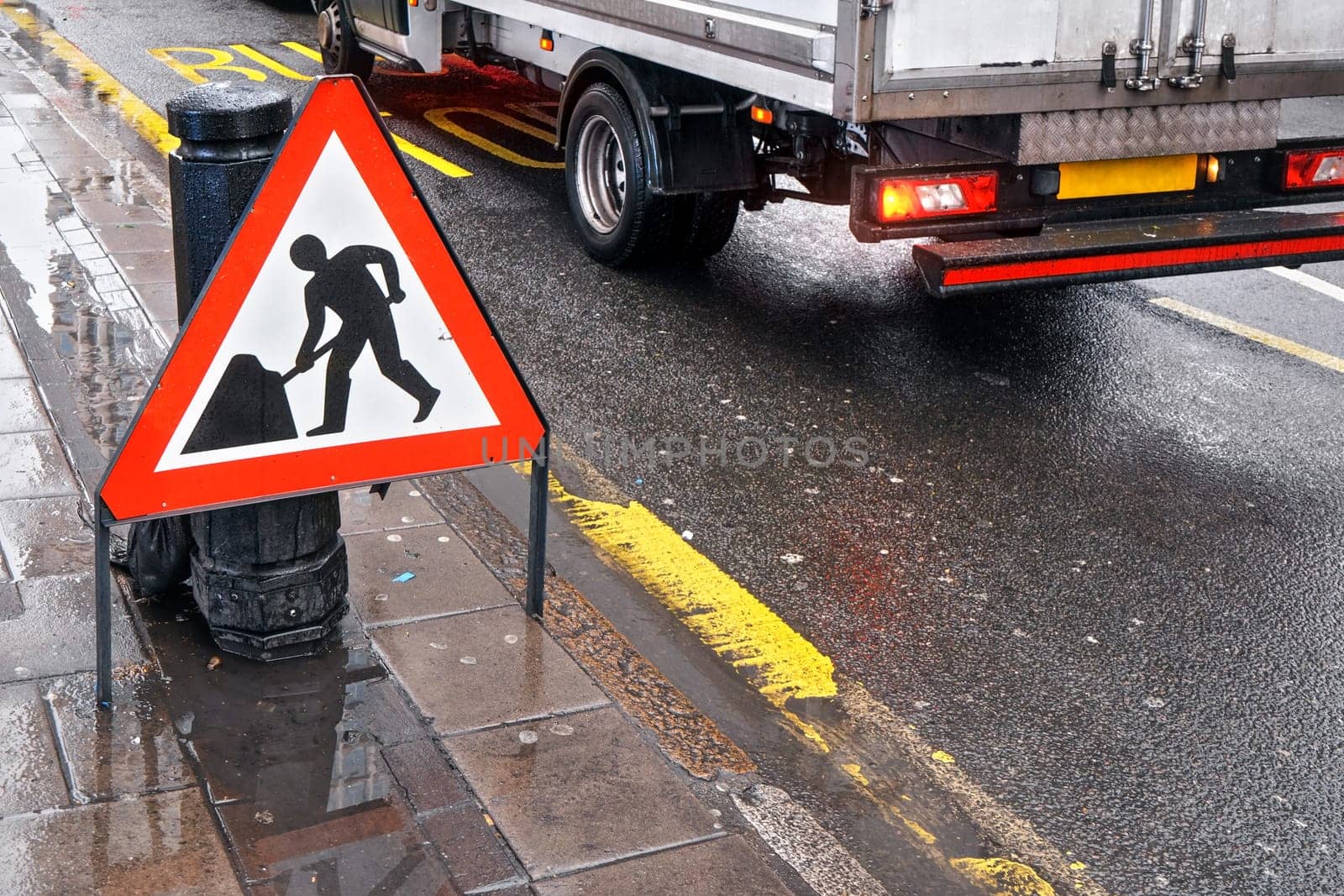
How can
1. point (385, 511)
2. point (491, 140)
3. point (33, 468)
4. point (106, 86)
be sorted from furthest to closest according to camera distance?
point (106, 86) < point (491, 140) < point (33, 468) < point (385, 511)

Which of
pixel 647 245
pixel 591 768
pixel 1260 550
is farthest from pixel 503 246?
pixel 591 768

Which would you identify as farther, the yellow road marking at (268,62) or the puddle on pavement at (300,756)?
the yellow road marking at (268,62)

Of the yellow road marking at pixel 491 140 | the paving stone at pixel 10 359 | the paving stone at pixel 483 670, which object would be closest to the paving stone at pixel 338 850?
the paving stone at pixel 483 670

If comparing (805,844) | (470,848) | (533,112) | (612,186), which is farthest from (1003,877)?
(533,112)

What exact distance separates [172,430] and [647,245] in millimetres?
4449

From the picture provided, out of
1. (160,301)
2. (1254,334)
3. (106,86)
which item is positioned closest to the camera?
(160,301)

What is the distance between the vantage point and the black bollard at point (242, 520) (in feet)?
11.3

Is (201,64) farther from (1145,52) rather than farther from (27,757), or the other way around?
(27,757)

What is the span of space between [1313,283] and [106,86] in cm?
900

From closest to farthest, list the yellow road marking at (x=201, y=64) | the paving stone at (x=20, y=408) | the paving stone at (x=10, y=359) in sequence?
the paving stone at (x=20, y=408) → the paving stone at (x=10, y=359) → the yellow road marking at (x=201, y=64)

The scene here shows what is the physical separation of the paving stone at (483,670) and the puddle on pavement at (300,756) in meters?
0.08

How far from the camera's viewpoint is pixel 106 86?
1188 centimetres

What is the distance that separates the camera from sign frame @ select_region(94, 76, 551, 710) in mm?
3189

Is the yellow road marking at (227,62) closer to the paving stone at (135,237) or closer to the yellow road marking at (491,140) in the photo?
the yellow road marking at (491,140)
